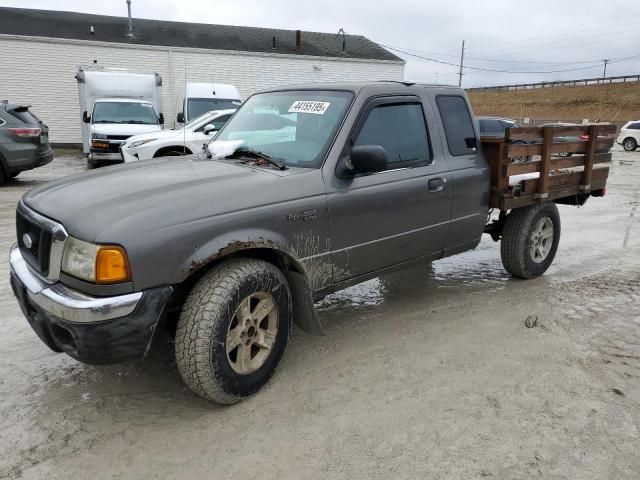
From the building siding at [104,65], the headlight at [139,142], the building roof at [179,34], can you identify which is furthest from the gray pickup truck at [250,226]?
the building roof at [179,34]

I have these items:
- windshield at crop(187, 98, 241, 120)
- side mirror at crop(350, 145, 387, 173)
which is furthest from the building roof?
side mirror at crop(350, 145, 387, 173)

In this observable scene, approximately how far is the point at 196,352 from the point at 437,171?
2.44 metres

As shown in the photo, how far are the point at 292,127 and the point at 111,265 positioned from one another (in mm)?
1790

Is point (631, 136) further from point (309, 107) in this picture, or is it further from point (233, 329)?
point (233, 329)

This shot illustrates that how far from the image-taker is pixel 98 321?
2.60 meters

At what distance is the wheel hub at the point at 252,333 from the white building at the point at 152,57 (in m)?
19.7

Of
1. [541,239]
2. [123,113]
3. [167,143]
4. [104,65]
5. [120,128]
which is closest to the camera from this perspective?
[541,239]

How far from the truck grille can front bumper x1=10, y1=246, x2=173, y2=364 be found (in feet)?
0.52

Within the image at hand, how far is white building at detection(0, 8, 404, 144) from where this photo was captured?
22.7 metres

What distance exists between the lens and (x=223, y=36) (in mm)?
28250

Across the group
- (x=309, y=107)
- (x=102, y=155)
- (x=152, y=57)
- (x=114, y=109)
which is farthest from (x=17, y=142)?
(x=152, y=57)

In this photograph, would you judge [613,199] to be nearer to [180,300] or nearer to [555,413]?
[555,413]

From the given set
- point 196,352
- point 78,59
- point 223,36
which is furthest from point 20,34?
point 196,352

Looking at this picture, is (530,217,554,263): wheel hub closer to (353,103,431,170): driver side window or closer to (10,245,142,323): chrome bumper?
(353,103,431,170): driver side window
